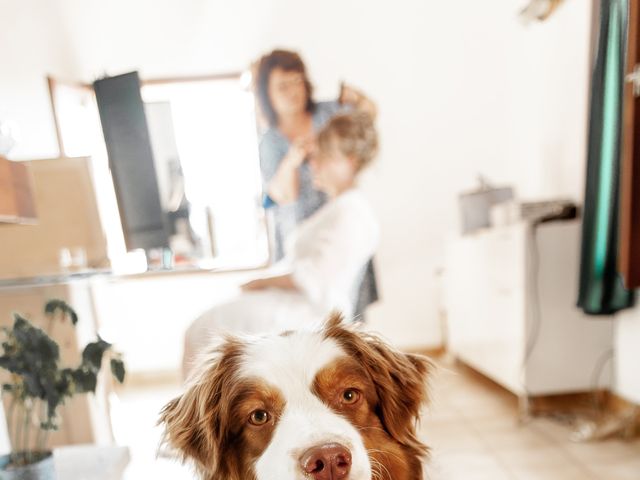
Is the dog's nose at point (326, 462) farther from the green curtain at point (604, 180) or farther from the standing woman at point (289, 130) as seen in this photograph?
the green curtain at point (604, 180)

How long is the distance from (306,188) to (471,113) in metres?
1.16

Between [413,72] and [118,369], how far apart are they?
1.59 m

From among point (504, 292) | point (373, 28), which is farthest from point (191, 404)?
point (504, 292)

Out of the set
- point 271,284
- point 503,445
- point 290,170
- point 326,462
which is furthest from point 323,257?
point 503,445

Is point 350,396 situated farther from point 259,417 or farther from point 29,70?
point 29,70

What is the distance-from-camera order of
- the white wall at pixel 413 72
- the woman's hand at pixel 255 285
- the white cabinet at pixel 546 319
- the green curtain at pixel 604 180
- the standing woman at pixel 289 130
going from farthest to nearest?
the white cabinet at pixel 546 319 → the woman's hand at pixel 255 285 → the green curtain at pixel 604 180 → the standing woman at pixel 289 130 → the white wall at pixel 413 72

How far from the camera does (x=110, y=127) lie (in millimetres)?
762

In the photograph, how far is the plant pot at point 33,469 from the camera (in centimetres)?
80

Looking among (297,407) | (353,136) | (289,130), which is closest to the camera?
(297,407)

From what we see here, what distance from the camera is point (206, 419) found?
2.68 ft

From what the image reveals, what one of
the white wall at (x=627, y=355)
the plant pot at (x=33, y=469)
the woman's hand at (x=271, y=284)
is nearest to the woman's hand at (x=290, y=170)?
the woman's hand at (x=271, y=284)

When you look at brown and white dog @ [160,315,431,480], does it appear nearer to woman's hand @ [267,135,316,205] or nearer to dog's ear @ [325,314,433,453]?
dog's ear @ [325,314,433,453]

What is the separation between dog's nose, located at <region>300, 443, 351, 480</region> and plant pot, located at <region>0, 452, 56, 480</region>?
52 cm

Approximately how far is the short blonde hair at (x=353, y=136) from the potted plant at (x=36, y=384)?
903mm
